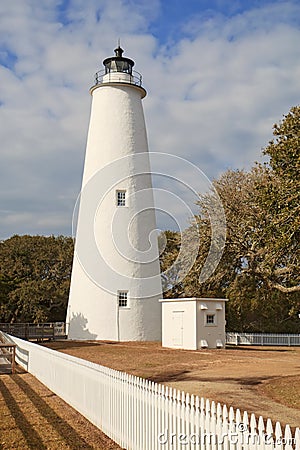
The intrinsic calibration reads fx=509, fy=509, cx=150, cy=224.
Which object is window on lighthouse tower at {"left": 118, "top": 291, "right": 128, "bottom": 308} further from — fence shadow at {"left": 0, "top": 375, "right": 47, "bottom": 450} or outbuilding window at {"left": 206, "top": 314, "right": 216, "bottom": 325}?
fence shadow at {"left": 0, "top": 375, "right": 47, "bottom": 450}

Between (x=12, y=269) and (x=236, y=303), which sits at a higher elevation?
(x=12, y=269)

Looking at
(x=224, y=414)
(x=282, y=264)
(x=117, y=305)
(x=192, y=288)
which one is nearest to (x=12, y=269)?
(x=117, y=305)

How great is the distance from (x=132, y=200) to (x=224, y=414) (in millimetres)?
21534

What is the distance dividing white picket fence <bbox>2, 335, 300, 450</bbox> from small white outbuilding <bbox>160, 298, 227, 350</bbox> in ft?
39.7

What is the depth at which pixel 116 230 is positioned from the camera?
83.5 feet

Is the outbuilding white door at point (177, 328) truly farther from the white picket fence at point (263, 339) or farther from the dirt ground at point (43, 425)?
the dirt ground at point (43, 425)

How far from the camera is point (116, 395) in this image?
715 cm

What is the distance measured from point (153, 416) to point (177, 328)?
56.2ft

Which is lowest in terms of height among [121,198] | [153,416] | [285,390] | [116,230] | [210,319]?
[285,390]

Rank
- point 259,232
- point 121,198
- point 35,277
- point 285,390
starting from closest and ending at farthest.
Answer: point 285,390 → point 259,232 → point 121,198 → point 35,277

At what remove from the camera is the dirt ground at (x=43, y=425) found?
6.89 m

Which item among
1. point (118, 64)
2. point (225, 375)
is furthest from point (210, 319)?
point (118, 64)

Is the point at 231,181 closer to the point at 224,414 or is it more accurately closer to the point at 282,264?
the point at 282,264
